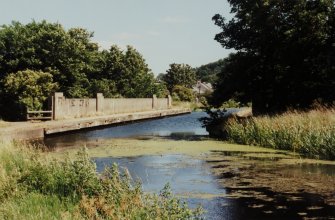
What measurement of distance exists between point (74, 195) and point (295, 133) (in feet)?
40.5

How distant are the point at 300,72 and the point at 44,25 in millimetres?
22852

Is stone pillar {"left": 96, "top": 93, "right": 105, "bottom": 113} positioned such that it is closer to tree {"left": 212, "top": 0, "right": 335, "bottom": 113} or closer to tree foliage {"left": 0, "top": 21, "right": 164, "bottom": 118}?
tree foliage {"left": 0, "top": 21, "right": 164, "bottom": 118}

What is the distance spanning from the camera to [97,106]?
1757 inches

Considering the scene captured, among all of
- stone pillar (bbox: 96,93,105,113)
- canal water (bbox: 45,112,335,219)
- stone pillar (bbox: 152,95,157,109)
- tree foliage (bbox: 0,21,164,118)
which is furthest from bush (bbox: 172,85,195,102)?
canal water (bbox: 45,112,335,219)

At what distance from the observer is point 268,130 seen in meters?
21.2

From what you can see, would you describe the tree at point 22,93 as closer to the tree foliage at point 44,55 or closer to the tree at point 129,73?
the tree foliage at point 44,55

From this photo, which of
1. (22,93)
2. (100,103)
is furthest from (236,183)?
(100,103)

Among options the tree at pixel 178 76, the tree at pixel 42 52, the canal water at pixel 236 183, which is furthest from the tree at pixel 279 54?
the tree at pixel 178 76

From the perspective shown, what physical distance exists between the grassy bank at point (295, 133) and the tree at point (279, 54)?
394 cm

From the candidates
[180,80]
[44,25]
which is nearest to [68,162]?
[44,25]

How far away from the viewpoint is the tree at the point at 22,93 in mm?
34084

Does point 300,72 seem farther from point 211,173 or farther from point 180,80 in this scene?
point 180,80

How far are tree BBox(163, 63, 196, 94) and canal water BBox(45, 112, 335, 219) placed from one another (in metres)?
95.0

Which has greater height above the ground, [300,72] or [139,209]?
[300,72]
